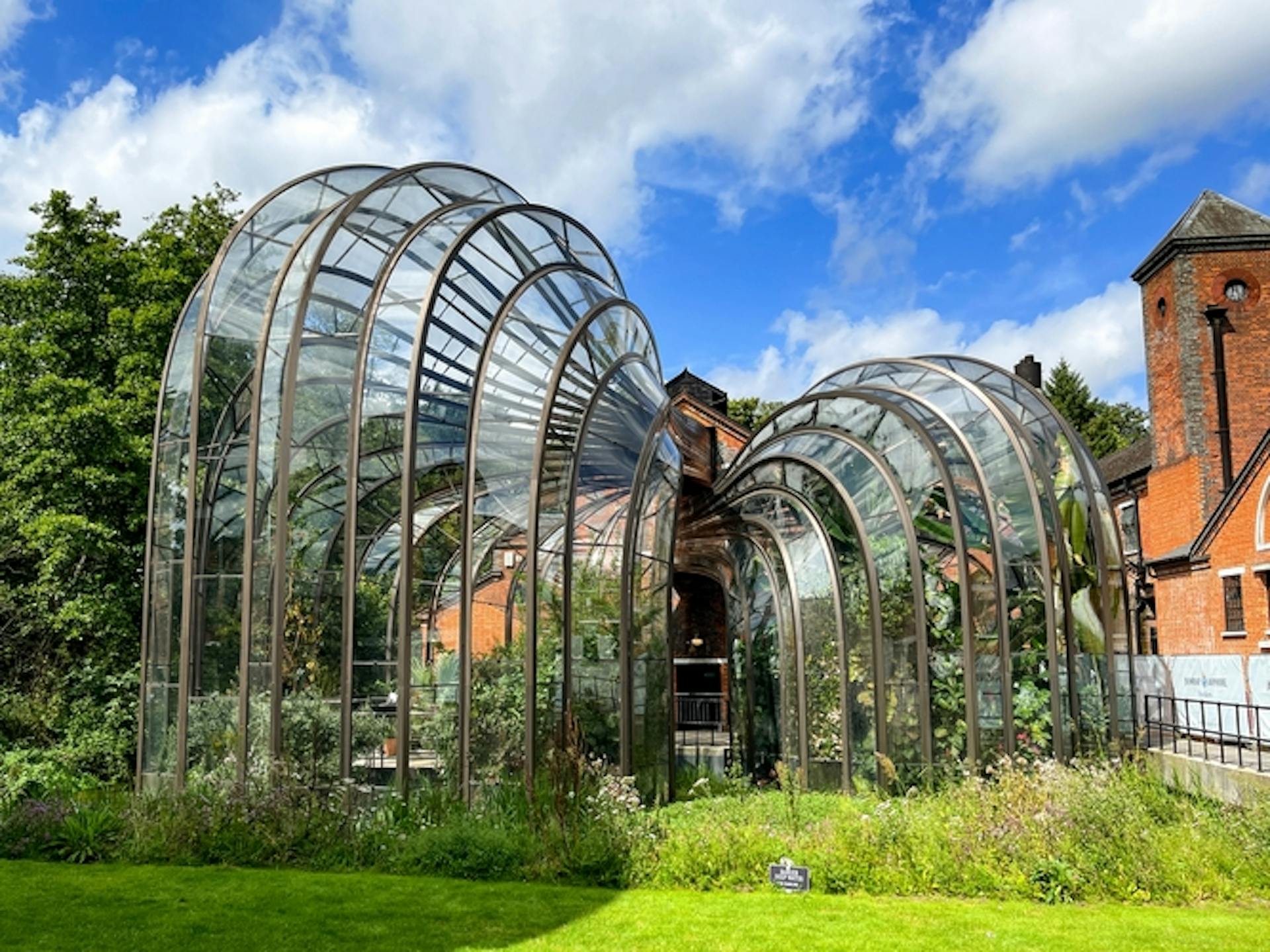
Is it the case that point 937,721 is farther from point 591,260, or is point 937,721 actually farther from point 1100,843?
point 591,260

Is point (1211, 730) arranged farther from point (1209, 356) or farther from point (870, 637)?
point (1209, 356)

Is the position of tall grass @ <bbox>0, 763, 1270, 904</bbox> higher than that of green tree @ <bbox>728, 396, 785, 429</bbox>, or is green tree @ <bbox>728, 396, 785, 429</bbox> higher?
green tree @ <bbox>728, 396, 785, 429</bbox>

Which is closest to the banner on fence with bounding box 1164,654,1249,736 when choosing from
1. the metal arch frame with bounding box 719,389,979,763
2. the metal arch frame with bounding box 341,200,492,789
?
the metal arch frame with bounding box 719,389,979,763

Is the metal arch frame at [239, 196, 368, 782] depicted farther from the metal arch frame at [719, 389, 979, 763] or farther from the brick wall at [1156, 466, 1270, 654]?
the brick wall at [1156, 466, 1270, 654]

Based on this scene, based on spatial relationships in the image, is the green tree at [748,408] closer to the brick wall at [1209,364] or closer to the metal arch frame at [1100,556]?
the brick wall at [1209,364]

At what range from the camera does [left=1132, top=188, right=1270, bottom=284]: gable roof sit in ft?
90.3

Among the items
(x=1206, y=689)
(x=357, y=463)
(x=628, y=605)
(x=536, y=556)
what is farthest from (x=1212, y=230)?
(x=357, y=463)

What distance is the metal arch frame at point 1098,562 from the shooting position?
11398mm

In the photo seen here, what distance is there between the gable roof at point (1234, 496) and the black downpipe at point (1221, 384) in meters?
4.75

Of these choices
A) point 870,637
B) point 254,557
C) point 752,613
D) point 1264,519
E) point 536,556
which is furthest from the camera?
point 1264,519

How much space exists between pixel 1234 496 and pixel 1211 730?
9718 millimetres

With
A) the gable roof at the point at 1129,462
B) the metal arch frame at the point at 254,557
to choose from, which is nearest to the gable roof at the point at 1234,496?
the gable roof at the point at 1129,462

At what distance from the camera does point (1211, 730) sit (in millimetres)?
12828

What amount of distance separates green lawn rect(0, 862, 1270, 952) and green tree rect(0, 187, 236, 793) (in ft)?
25.8
